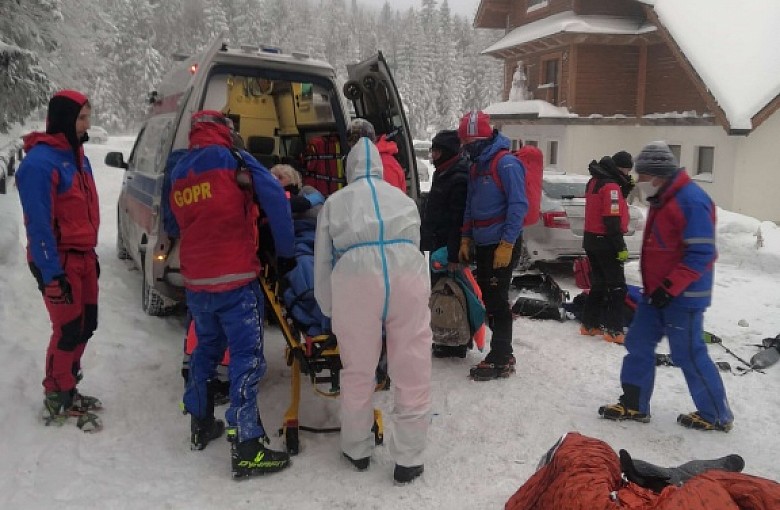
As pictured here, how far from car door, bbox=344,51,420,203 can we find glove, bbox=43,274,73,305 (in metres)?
3.19

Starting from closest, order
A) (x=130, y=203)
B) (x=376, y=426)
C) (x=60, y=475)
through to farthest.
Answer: (x=60, y=475) → (x=376, y=426) → (x=130, y=203)

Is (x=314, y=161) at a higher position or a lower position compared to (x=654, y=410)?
higher

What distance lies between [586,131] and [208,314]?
20415 millimetres

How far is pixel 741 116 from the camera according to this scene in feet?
52.4

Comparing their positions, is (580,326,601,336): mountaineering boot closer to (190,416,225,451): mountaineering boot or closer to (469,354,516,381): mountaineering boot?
(469,354,516,381): mountaineering boot

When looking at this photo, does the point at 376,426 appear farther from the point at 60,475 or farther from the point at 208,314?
the point at 60,475

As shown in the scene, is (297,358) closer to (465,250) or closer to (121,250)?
(465,250)

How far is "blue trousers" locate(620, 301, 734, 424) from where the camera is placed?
414cm

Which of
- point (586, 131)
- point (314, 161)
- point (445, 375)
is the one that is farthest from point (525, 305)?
point (586, 131)

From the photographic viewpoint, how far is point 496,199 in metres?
5.12

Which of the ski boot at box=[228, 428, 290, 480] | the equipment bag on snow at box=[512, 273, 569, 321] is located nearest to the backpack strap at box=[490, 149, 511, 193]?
the equipment bag on snow at box=[512, 273, 569, 321]

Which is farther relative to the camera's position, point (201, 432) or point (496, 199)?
point (496, 199)

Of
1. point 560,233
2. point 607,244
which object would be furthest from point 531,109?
point 607,244

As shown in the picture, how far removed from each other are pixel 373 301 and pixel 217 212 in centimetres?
104
